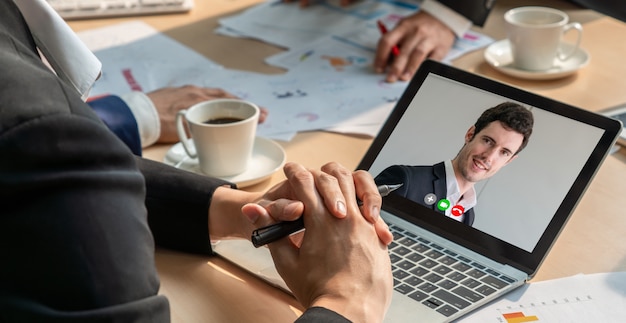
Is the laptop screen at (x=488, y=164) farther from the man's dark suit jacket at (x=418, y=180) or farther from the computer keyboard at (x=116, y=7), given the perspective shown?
the computer keyboard at (x=116, y=7)

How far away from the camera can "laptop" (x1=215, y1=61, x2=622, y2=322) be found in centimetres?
84

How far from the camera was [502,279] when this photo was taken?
2.77 feet

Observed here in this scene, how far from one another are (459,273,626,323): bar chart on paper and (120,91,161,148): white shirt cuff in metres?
0.63

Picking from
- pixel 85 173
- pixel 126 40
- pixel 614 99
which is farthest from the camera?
pixel 126 40

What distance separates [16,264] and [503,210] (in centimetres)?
54


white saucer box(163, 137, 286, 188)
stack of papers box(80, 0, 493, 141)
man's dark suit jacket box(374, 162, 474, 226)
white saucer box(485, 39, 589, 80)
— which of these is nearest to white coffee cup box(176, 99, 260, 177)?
white saucer box(163, 137, 286, 188)

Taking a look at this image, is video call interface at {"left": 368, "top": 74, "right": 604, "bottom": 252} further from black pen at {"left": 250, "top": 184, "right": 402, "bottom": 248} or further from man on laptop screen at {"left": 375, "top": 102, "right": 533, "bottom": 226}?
black pen at {"left": 250, "top": 184, "right": 402, "bottom": 248}

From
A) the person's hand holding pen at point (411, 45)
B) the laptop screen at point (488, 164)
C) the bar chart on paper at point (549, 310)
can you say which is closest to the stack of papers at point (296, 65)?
the person's hand holding pen at point (411, 45)

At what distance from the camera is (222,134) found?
109 cm

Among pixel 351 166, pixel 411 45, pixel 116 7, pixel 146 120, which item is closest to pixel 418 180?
pixel 351 166

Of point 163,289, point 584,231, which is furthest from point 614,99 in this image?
point 163,289

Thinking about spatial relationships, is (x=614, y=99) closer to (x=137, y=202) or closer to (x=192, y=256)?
(x=192, y=256)

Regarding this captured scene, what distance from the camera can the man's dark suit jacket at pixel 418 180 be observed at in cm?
93

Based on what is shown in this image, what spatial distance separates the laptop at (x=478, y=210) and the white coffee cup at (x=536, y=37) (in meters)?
0.45
